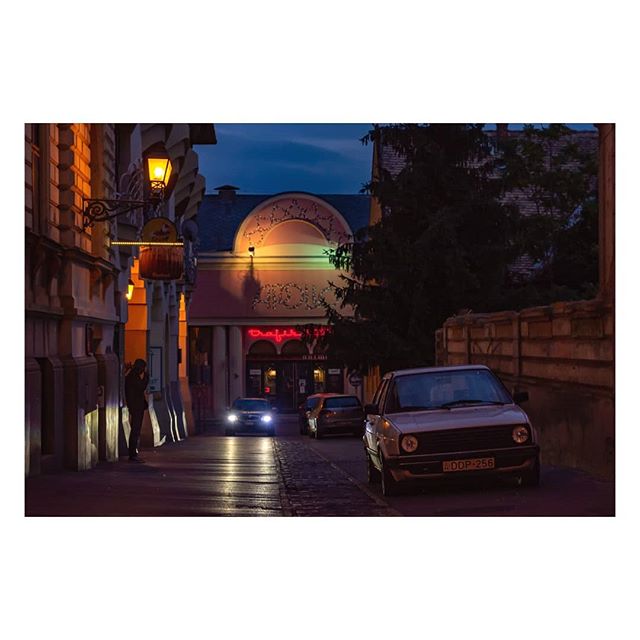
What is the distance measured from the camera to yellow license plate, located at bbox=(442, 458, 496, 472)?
15305 millimetres

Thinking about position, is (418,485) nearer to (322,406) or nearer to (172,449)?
(172,449)

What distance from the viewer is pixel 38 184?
694 inches

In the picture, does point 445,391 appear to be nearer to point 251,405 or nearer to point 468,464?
point 468,464

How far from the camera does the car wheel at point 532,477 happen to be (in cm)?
1561

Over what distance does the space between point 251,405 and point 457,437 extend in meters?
28.0

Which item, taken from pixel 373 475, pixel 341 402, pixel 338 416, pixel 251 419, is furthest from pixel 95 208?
pixel 251 419

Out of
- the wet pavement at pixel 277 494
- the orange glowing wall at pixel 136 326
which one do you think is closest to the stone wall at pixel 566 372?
the wet pavement at pixel 277 494

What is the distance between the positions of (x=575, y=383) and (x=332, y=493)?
11.6 ft

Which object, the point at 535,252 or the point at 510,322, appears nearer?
the point at 510,322

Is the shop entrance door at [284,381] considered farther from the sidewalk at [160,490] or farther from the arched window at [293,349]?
the sidewalk at [160,490]

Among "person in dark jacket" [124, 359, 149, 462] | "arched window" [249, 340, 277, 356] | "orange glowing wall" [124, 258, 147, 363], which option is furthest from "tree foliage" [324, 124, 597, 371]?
"person in dark jacket" [124, 359, 149, 462]

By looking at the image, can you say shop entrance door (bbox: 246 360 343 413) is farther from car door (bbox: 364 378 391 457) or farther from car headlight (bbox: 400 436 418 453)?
car headlight (bbox: 400 436 418 453)
